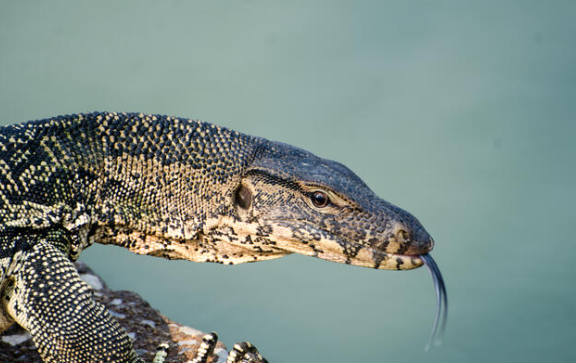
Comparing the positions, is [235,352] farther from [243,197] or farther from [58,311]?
[58,311]

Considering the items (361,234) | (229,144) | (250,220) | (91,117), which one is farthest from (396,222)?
(91,117)

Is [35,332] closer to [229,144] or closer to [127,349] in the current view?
[127,349]

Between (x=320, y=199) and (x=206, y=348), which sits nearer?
(x=320, y=199)

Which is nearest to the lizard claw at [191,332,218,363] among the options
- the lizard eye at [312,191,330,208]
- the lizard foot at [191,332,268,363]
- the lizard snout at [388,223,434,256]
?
the lizard foot at [191,332,268,363]

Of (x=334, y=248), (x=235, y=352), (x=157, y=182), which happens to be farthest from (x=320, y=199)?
(x=235, y=352)

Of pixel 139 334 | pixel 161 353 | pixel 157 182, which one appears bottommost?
pixel 161 353

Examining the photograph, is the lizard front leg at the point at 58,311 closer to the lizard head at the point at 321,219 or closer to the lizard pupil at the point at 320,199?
the lizard head at the point at 321,219

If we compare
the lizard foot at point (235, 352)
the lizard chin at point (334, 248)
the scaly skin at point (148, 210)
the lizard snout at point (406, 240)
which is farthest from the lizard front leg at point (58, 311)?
the lizard snout at point (406, 240)

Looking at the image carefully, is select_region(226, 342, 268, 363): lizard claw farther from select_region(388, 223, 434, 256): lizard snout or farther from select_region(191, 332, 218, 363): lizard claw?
select_region(388, 223, 434, 256): lizard snout
